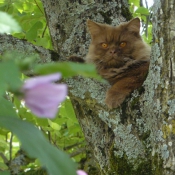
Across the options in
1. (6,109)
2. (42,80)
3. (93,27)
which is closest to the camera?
(42,80)

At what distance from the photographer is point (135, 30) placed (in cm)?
229

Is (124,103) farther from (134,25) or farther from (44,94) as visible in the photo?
(44,94)

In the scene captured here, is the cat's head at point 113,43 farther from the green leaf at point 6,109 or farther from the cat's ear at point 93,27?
the green leaf at point 6,109

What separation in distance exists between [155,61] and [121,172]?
1.74 ft

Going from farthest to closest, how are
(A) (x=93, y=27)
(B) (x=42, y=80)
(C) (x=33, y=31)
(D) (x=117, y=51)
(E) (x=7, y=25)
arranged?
(C) (x=33, y=31), (D) (x=117, y=51), (A) (x=93, y=27), (E) (x=7, y=25), (B) (x=42, y=80)

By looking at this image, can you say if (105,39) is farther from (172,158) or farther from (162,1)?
(172,158)

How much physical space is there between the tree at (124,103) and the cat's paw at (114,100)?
0.07 ft

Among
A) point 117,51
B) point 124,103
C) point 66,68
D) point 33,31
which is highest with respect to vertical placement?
point 66,68

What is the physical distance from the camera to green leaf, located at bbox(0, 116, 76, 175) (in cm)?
37

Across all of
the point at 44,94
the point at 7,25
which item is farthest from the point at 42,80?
the point at 7,25

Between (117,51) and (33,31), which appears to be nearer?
(117,51)

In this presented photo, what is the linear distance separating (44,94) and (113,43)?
1952 millimetres

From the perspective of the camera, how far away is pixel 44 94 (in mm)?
326

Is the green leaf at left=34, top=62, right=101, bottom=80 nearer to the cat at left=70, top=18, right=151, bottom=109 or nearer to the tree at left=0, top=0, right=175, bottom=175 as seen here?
the tree at left=0, top=0, right=175, bottom=175
